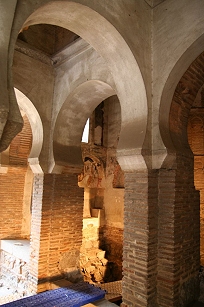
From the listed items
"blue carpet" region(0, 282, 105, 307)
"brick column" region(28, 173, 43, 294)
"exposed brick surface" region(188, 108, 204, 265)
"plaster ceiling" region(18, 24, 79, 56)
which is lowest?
"blue carpet" region(0, 282, 105, 307)

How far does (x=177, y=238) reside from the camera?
3953mm

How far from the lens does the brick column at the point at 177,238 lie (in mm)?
3830

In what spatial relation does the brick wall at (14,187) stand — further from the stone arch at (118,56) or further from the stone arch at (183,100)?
the stone arch at (183,100)

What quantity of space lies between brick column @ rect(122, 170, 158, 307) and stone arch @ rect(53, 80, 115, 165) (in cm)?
Answer: 253

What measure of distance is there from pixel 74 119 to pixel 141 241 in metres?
3.66

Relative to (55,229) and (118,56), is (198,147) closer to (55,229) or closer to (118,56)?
(55,229)

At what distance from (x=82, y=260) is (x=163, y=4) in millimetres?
8778

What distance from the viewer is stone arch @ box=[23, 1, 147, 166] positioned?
12.1ft

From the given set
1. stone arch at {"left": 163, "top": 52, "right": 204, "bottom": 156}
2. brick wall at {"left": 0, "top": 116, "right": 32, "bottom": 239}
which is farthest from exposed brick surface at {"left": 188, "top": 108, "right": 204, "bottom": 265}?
brick wall at {"left": 0, "top": 116, "right": 32, "bottom": 239}

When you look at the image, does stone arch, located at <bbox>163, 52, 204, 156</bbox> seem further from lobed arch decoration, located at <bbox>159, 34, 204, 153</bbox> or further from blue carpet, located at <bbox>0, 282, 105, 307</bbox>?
blue carpet, located at <bbox>0, 282, 105, 307</bbox>

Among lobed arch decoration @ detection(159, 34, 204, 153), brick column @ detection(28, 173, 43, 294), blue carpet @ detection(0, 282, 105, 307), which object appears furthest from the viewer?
brick column @ detection(28, 173, 43, 294)

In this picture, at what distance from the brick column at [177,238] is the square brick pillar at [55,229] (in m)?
3.10

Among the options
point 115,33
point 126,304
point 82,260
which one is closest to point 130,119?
point 115,33

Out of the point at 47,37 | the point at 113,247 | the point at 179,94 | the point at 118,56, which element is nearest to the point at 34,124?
the point at 47,37
